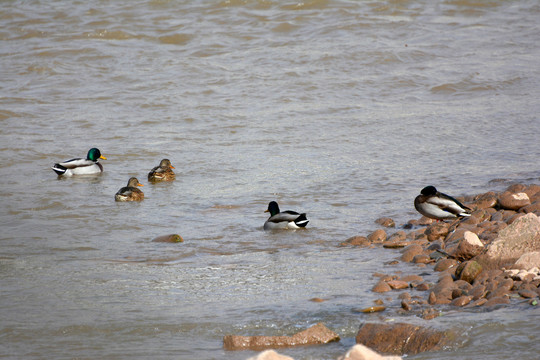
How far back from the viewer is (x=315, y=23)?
81.4 feet

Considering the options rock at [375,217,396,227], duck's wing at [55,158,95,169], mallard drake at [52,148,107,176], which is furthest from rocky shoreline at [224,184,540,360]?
duck's wing at [55,158,95,169]

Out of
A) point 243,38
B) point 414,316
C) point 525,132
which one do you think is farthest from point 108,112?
point 414,316

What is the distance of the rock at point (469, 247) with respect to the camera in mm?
6777

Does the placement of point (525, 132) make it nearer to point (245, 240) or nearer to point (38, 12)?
point (245, 240)

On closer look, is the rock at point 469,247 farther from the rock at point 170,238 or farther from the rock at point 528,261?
the rock at point 170,238

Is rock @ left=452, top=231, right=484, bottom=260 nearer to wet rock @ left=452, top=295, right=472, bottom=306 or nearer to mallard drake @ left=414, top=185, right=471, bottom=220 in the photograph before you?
wet rock @ left=452, top=295, right=472, bottom=306

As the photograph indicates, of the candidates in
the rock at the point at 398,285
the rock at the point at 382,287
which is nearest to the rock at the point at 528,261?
the rock at the point at 398,285

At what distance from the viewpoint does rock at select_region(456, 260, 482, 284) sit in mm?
6176

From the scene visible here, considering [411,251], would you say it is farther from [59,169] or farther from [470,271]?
[59,169]

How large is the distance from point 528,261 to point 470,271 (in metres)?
0.47

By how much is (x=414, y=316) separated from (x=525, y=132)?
30.5 ft

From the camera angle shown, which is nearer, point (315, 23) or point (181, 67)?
point (181, 67)

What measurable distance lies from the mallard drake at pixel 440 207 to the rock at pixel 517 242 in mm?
2102

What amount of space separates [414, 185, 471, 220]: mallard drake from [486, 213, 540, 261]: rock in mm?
2102
